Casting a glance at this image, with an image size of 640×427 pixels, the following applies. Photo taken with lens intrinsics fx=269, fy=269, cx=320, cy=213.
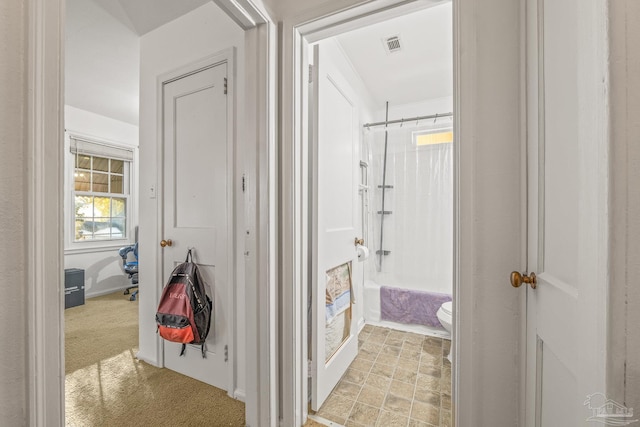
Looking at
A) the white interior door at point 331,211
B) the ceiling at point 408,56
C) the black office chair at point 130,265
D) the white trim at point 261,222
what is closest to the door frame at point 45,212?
the white trim at point 261,222

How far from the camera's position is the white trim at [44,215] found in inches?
22.3

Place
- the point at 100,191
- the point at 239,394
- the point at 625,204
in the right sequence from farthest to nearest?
the point at 100,191 → the point at 239,394 → the point at 625,204

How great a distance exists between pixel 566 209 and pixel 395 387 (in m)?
1.65

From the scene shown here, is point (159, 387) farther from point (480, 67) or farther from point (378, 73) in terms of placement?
point (378, 73)

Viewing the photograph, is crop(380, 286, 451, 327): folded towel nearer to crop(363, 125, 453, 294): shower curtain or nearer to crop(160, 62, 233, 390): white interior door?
crop(363, 125, 453, 294): shower curtain

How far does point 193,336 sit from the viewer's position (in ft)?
5.59

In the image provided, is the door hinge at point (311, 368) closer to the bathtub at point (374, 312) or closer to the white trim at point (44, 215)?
the white trim at point (44, 215)

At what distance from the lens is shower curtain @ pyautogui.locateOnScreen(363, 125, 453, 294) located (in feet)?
9.37

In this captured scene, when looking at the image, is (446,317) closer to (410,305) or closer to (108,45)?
(410,305)

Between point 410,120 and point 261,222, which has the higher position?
point 410,120

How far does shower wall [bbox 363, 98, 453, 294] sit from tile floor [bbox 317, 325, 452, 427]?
0.72 m

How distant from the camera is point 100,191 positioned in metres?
4.03

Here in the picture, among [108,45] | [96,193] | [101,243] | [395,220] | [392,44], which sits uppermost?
[108,45]

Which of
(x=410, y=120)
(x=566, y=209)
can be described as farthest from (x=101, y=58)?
(x=566, y=209)
